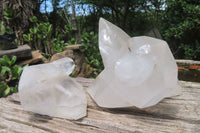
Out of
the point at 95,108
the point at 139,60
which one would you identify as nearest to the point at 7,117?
the point at 95,108

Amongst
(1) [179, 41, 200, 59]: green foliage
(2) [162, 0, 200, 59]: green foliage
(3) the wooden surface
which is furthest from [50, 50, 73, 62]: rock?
(1) [179, 41, 200, 59]: green foliage

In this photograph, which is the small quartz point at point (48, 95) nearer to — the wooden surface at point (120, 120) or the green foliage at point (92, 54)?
Answer: the wooden surface at point (120, 120)

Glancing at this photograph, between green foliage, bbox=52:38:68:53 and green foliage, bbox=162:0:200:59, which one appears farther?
green foliage, bbox=52:38:68:53

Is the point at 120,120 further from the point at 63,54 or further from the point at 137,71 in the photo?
the point at 63,54

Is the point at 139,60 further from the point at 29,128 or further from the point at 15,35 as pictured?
the point at 15,35

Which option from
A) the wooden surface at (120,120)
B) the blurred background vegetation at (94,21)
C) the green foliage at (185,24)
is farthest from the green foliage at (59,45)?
the wooden surface at (120,120)

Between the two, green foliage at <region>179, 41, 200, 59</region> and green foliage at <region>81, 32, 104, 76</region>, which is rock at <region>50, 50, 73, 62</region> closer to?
green foliage at <region>81, 32, 104, 76</region>
